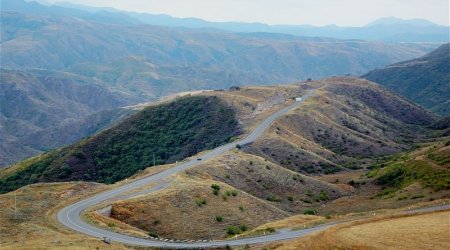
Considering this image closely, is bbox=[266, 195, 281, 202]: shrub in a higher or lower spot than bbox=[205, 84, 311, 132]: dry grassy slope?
lower

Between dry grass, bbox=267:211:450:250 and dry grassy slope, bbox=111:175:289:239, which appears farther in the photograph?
dry grassy slope, bbox=111:175:289:239

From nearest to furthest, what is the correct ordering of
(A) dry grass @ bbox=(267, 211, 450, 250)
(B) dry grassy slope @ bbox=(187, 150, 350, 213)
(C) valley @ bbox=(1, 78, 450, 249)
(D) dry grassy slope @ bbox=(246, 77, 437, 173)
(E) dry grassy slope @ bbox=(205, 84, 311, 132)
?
(A) dry grass @ bbox=(267, 211, 450, 250), (C) valley @ bbox=(1, 78, 450, 249), (B) dry grassy slope @ bbox=(187, 150, 350, 213), (D) dry grassy slope @ bbox=(246, 77, 437, 173), (E) dry grassy slope @ bbox=(205, 84, 311, 132)

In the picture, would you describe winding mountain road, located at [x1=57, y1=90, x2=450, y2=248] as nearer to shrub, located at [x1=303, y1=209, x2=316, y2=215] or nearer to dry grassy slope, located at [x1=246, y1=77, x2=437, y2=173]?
shrub, located at [x1=303, y1=209, x2=316, y2=215]

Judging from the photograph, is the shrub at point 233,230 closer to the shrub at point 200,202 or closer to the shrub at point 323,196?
the shrub at point 200,202

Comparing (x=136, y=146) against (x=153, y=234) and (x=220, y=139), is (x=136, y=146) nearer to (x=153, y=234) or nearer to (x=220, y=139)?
(x=220, y=139)

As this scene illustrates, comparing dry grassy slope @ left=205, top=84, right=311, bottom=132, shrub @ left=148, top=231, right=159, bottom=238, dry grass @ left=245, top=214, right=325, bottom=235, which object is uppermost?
dry grass @ left=245, top=214, right=325, bottom=235

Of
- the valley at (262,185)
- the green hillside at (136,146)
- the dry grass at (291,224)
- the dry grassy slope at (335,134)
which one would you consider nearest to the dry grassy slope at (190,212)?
the valley at (262,185)

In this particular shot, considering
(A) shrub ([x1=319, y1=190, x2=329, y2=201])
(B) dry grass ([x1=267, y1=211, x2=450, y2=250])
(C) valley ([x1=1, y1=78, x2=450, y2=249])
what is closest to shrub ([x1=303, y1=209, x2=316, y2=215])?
(C) valley ([x1=1, y1=78, x2=450, y2=249])
